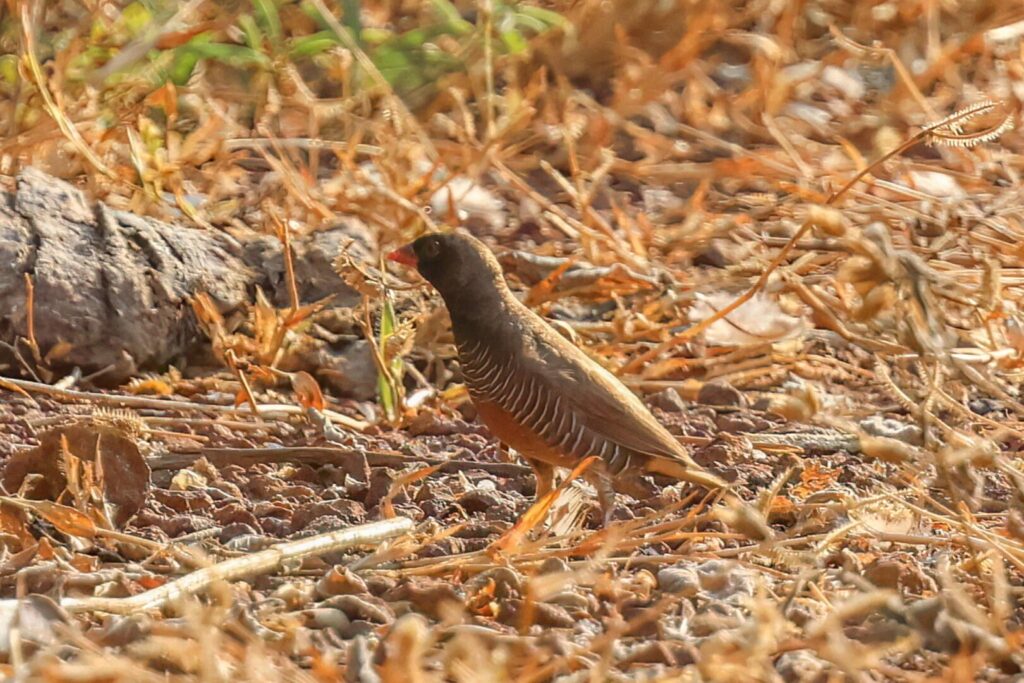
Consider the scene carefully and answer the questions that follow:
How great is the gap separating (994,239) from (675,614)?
2.64 metres

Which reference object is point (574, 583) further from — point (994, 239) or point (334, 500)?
point (994, 239)

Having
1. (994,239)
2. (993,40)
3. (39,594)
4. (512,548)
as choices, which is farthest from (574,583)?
(993,40)

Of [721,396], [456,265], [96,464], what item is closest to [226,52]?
[456,265]

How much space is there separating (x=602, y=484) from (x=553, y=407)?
183 mm

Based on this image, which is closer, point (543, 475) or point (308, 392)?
point (543, 475)

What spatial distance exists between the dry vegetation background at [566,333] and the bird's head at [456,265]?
1.03 ft

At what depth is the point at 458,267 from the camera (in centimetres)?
337

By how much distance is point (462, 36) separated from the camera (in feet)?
19.2

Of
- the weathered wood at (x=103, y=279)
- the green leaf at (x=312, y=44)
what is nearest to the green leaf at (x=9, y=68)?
the weathered wood at (x=103, y=279)

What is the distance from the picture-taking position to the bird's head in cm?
332

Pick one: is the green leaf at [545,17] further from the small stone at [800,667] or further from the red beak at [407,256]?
the small stone at [800,667]

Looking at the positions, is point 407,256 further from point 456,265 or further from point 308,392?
point 308,392

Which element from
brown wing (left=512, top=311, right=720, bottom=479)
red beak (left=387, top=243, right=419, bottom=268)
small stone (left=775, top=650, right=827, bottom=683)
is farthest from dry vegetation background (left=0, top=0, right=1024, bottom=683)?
red beak (left=387, top=243, right=419, bottom=268)

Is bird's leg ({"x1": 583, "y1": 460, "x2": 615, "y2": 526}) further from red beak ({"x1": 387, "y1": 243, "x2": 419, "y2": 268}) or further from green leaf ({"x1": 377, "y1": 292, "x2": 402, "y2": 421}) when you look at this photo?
green leaf ({"x1": 377, "y1": 292, "x2": 402, "y2": 421})
